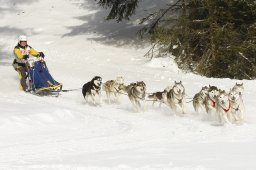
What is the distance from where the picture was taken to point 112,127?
997 centimetres

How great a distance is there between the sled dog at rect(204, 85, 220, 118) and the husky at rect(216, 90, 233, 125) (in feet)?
1.02

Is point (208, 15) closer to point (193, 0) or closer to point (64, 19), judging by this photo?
point (193, 0)

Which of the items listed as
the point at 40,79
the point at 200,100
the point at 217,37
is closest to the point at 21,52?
the point at 40,79

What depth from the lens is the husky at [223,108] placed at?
31.9 feet

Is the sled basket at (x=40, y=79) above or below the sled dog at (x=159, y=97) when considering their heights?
above

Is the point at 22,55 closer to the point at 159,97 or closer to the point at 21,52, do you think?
the point at 21,52

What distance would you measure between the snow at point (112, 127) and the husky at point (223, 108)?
0.27 meters

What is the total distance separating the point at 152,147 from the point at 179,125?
202cm

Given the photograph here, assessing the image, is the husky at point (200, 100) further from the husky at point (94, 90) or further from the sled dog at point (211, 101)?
the husky at point (94, 90)

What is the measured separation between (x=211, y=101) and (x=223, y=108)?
0.64 metres

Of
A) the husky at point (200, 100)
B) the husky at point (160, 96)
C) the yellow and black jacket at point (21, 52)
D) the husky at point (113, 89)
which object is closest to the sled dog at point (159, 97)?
the husky at point (160, 96)

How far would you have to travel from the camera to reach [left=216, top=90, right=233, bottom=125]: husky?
383 inches

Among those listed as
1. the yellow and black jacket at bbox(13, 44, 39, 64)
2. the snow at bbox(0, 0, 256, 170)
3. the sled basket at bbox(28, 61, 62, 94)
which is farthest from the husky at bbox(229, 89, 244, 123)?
the yellow and black jacket at bbox(13, 44, 39, 64)

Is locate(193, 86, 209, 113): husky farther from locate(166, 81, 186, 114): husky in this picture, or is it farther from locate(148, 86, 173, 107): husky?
locate(148, 86, 173, 107): husky
